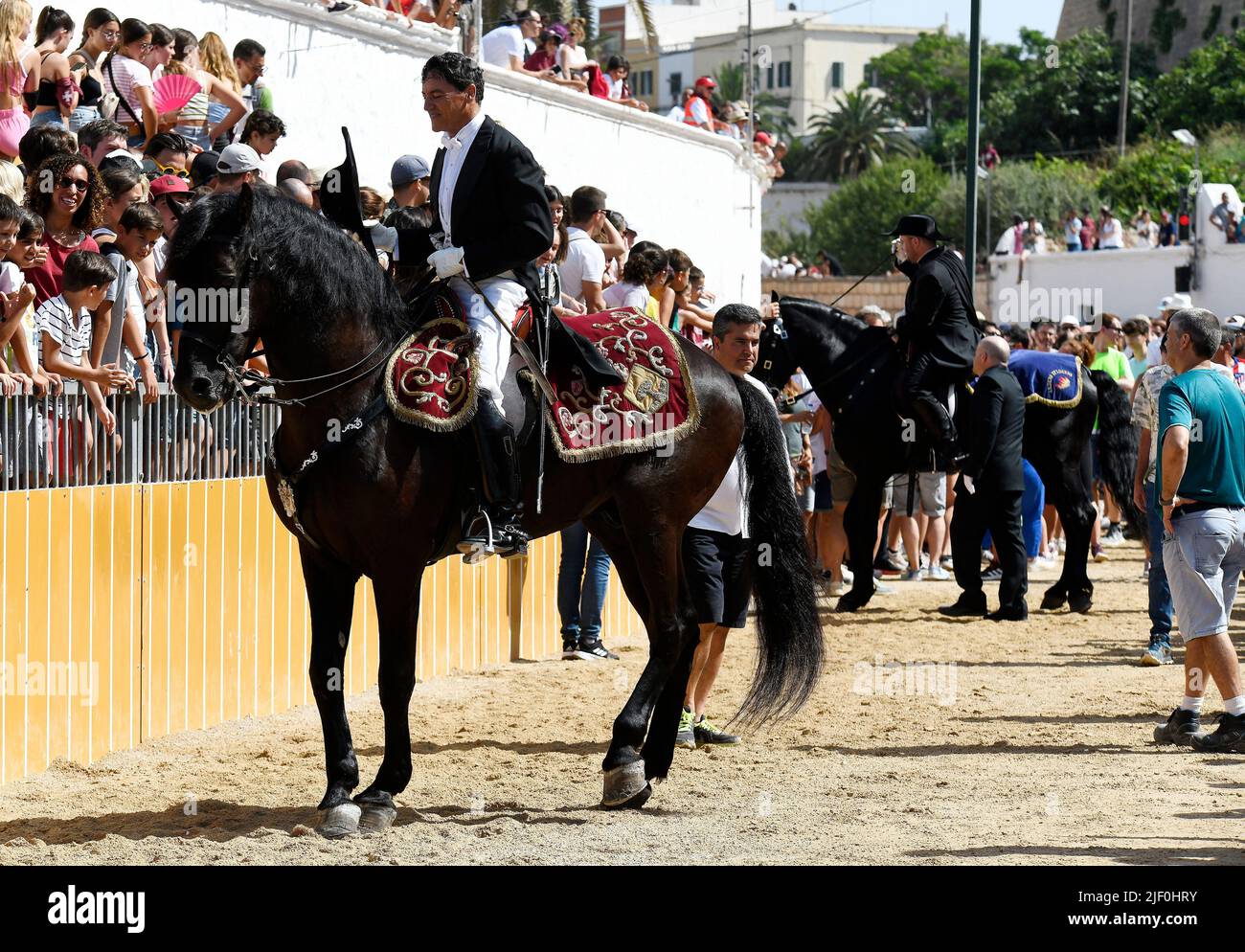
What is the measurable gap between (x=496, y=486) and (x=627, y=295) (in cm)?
458

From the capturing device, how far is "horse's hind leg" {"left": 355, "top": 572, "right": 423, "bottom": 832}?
23.4 feet

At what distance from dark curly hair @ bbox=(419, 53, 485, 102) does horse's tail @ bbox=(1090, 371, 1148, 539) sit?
10150mm

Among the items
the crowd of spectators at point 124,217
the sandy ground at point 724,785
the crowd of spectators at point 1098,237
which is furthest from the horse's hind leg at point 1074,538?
the crowd of spectators at point 1098,237

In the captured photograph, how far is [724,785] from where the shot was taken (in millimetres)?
8164

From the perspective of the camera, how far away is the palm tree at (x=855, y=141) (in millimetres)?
94438

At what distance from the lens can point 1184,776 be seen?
8.22 metres

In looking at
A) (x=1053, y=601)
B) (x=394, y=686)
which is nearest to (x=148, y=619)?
(x=394, y=686)

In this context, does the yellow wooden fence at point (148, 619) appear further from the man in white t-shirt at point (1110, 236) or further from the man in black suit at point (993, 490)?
the man in white t-shirt at point (1110, 236)

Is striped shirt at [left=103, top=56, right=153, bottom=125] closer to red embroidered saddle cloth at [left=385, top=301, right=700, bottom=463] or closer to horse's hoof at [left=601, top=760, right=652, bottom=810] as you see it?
red embroidered saddle cloth at [left=385, top=301, right=700, bottom=463]

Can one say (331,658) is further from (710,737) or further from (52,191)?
(52,191)

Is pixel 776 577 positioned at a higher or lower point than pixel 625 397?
lower

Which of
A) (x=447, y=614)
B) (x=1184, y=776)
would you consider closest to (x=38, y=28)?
(x=447, y=614)

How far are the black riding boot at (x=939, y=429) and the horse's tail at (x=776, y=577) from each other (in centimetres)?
542

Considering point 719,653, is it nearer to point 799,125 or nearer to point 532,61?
point 532,61
